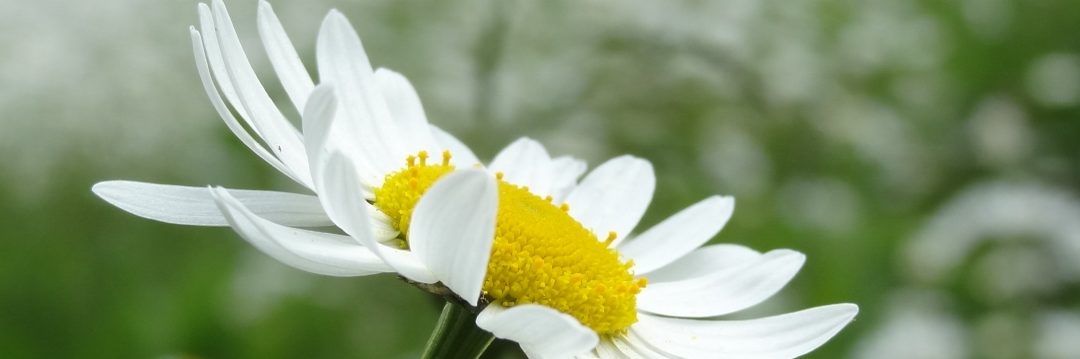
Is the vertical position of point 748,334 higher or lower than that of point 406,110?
lower

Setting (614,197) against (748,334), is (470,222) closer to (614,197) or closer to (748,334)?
(748,334)

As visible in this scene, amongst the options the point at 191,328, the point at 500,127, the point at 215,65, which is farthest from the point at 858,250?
the point at 215,65

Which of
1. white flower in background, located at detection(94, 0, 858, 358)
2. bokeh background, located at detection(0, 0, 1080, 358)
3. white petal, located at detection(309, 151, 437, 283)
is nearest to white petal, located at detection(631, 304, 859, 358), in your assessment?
white flower in background, located at detection(94, 0, 858, 358)

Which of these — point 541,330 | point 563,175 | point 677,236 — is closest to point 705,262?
point 677,236

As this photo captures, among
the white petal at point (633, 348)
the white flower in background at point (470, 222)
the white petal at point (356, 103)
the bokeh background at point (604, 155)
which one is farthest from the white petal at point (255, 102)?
the bokeh background at point (604, 155)

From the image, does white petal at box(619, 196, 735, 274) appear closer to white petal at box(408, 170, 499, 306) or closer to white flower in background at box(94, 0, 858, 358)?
white flower in background at box(94, 0, 858, 358)

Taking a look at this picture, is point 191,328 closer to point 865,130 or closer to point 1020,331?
point 1020,331
